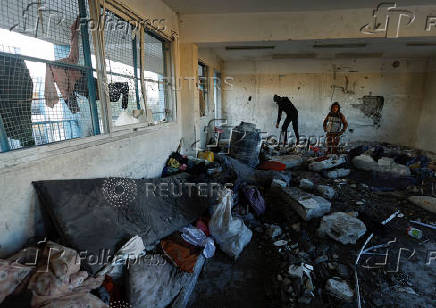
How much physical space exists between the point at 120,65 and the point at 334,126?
4799 mm

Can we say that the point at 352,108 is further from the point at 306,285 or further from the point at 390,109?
the point at 306,285

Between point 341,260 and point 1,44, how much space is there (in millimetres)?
3014

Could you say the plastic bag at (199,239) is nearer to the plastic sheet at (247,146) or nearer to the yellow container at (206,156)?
the yellow container at (206,156)

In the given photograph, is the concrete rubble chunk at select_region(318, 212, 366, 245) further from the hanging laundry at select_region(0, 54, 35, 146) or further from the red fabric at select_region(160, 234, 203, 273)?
the hanging laundry at select_region(0, 54, 35, 146)

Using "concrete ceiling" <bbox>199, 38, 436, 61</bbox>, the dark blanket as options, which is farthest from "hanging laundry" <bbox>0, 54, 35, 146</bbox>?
"concrete ceiling" <bbox>199, 38, 436, 61</bbox>

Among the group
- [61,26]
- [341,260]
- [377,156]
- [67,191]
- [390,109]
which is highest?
[61,26]

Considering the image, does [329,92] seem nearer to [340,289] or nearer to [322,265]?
[322,265]

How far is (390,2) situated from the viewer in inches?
133

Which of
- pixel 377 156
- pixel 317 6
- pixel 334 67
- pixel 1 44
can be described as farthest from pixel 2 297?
pixel 334 67

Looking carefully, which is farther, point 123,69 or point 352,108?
point 352,108

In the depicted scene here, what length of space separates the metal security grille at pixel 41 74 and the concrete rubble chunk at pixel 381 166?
4924mm

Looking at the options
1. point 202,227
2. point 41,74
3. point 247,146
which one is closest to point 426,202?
point 247,146

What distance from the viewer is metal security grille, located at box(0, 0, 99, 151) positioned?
137 centimetres

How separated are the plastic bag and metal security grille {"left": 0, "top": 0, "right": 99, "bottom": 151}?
130cm
